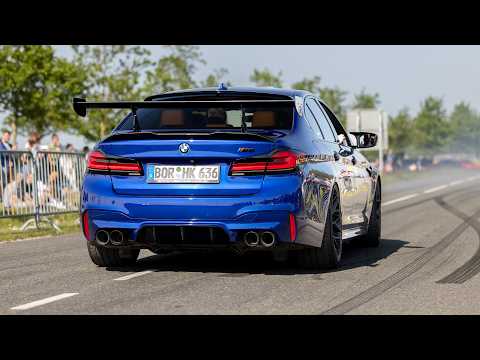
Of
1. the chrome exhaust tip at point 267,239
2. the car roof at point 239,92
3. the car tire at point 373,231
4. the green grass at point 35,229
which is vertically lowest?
the green grass at point 35,229

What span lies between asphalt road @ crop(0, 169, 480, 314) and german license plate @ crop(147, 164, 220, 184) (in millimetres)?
828

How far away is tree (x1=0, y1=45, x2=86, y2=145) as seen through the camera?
149 feet

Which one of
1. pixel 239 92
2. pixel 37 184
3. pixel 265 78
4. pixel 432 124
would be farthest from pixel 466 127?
pixel 239 92

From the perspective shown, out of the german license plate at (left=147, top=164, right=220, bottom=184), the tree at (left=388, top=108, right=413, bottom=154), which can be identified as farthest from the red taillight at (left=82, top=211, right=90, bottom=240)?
the tree at (left=388, top=108, right=413, bottom=154)

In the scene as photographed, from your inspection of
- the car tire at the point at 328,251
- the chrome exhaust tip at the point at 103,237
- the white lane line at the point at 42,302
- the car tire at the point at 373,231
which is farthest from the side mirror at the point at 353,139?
the white lane line at the point at 42,302

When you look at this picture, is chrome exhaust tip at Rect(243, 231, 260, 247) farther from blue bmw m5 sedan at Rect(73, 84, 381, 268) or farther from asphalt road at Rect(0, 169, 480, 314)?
asphalt road at Rect(0, 169, 480, 314)

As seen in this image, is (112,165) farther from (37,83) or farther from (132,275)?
(37,83)

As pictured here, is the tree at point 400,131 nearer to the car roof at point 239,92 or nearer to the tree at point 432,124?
the tree at point 432,124

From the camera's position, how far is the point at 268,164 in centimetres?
836

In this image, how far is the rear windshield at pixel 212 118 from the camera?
9.08 meters

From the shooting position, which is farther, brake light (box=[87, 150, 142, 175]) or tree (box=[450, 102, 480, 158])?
tree (box=[450, 102, 480, 158])

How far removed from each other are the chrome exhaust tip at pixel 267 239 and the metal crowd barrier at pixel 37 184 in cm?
846
